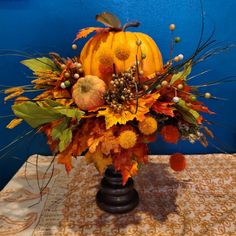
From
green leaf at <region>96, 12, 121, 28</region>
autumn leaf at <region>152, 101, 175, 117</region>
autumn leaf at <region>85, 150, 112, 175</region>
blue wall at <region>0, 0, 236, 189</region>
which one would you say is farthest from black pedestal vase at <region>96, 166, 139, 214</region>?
blue wall at <region>0, 0, 236, 189</region>

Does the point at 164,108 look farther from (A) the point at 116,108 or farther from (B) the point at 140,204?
(B) the point at 140,204

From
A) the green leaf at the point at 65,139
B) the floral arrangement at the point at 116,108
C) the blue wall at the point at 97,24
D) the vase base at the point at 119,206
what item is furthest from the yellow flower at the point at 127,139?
the blue wall at the point at 97,24

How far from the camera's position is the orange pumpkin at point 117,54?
2.26 feet

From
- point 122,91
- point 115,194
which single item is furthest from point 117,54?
point 115,194

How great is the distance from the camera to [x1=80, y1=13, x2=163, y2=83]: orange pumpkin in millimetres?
688

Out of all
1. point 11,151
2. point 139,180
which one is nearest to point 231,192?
point 139,180

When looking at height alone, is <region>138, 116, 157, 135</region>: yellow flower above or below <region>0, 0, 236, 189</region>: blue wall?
below

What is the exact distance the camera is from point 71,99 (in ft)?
2.33

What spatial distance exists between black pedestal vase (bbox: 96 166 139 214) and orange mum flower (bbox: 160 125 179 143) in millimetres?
182

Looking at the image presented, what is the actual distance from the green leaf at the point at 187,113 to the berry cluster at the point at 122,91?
10cm

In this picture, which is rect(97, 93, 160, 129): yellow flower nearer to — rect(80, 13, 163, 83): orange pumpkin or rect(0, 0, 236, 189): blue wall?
rect(80, 13, 163, 83): orange pumpkin

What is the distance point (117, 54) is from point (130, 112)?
14 cm

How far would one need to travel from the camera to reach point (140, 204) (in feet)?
2.73

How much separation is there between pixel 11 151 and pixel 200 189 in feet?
2.37
